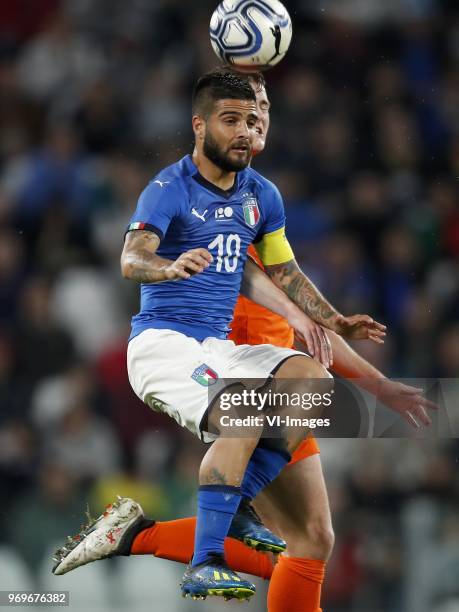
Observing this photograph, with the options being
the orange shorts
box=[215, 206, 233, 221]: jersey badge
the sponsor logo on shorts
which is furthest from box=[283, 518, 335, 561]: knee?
box=[215, 206, 233, 221]: jersey badge

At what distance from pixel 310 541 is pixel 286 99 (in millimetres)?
4220

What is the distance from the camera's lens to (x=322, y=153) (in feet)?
25.3

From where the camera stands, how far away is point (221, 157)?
3902 millimetres

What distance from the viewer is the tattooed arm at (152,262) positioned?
3367 mm

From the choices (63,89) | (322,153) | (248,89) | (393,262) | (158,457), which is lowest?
(158,457)

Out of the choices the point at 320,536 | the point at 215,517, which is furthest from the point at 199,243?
the point at 320,536

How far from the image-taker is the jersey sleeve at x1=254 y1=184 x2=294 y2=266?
13.7ft

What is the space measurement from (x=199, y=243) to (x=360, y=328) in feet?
1.83

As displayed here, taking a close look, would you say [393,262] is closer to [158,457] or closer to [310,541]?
[158,457]

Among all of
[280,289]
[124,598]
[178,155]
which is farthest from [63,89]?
[280,289]

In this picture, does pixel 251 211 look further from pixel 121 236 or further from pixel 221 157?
pixel 121 236

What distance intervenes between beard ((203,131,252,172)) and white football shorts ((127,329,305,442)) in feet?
1.75

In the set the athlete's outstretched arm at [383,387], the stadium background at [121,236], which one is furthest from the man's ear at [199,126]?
the stadium background at [121,236]

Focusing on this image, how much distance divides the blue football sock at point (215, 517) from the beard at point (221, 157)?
0.98 meters
